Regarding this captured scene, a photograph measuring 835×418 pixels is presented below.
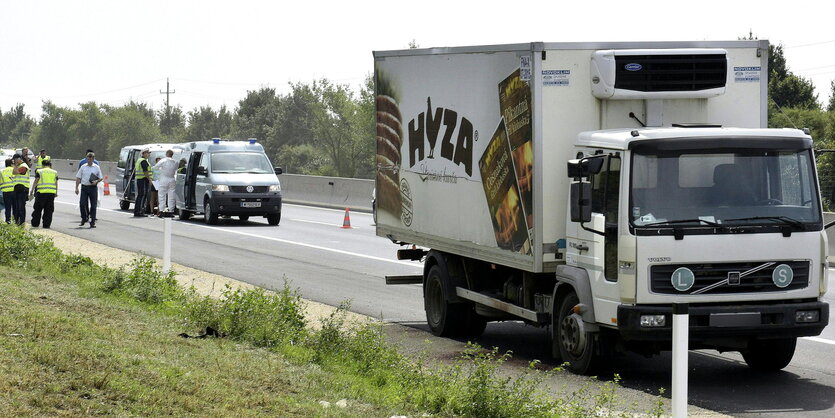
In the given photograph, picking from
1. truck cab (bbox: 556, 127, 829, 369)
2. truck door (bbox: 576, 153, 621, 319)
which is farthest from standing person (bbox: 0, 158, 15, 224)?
truck cab (bbox: 556, 127, 829, 369)

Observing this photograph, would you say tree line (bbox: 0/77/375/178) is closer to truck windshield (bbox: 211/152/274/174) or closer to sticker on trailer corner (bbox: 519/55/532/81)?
truck windshield (bbox: 211/152/274/174)

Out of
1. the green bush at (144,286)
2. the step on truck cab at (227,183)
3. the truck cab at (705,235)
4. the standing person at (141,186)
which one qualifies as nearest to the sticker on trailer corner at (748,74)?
the truck cab at (705,235)

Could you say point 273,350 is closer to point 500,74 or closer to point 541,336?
point 500,74

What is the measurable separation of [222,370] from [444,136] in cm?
528

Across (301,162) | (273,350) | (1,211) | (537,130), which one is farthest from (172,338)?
(301,162)

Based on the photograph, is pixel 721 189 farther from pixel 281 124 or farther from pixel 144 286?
pixel 281 124

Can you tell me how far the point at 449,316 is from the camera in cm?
1419

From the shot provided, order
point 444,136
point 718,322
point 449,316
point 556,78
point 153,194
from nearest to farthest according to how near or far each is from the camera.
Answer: point 718,322 < point 556,78 < point 444,136 < point 449,316 < point 153,194

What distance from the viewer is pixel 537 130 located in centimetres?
1155

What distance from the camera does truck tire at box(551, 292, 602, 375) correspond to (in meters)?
11.1

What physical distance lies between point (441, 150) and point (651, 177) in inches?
143

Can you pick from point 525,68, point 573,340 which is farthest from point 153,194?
point 573,340

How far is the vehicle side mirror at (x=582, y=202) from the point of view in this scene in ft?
35.5

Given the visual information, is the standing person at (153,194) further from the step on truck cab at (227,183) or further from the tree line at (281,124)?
the tree line at (281,124)
